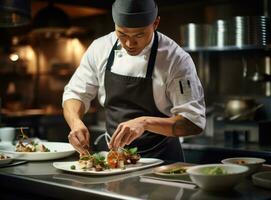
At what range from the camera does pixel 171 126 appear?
2549 mm

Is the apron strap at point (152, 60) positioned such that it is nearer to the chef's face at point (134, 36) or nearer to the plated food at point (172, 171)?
the chef's face at point (134, 36)

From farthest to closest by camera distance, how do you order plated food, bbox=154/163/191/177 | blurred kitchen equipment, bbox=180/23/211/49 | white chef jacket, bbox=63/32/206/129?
blurred kitchen equipment, bbox=180/23/211/49 < white chef jacket, bbox=63/32/206/129 < plated food, bbox=154/163/191/177

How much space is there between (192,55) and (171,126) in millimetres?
Answer: 3507

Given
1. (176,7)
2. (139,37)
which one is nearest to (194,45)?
(176,7)

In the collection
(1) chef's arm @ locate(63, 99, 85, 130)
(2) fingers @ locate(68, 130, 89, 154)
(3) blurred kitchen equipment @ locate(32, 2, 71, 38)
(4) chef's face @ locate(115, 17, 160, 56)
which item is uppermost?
(3) blurred kitchen equipment @ locate(32, 2, 71, 38)

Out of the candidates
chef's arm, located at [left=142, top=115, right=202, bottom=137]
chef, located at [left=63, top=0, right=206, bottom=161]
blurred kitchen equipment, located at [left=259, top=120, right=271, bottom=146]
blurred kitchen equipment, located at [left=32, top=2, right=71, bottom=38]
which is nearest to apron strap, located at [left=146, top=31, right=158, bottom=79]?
chef, located at [left=63, top=0, right=206, bottom=161]

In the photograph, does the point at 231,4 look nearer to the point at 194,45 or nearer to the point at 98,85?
the point at 194,45

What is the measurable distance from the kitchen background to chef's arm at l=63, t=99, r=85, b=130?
1698 mm

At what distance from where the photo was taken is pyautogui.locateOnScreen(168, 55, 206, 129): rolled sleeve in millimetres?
2602

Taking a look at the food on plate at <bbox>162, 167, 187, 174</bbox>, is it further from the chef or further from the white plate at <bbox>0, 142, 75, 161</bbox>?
the white plate at <bbox>0, 142, 75, 161</bbox>

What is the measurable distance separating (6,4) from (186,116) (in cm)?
149

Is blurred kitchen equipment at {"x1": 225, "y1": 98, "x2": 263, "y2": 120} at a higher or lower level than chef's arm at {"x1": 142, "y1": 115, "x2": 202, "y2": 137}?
lower

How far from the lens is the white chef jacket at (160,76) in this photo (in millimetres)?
2654

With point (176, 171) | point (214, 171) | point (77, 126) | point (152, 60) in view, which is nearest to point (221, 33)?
point (152, 60)
